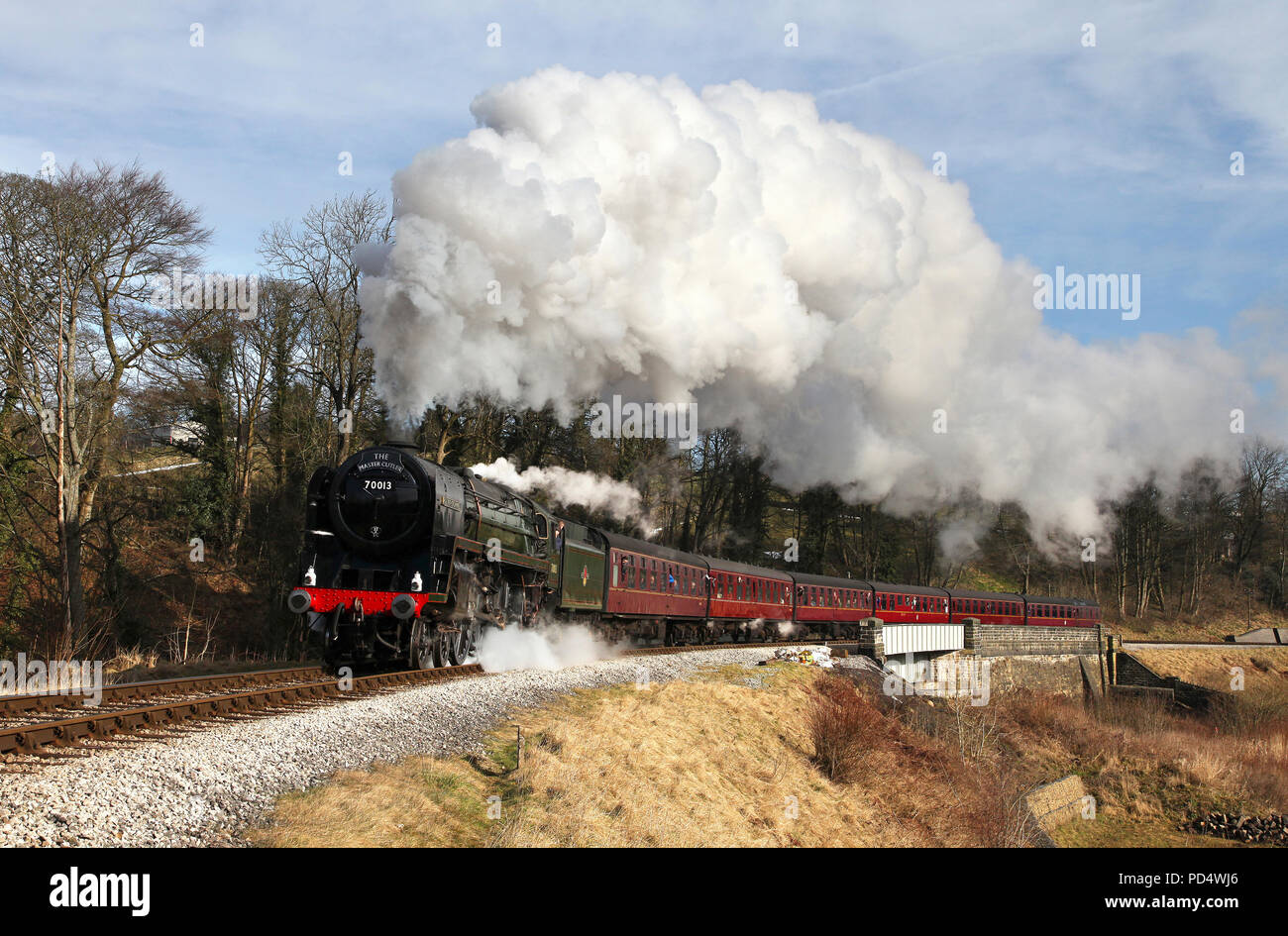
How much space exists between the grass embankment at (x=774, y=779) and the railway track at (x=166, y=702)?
2412mm

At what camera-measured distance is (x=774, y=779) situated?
12.2 meters

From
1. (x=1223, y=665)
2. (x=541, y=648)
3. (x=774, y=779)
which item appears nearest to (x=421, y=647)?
Result: (x=541, y=648)

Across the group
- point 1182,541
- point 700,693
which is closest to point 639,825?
point 700,693

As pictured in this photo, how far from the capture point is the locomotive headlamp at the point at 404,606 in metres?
13.3

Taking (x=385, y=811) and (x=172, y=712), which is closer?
(x=385, y=811)

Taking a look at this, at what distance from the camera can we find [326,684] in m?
11.7

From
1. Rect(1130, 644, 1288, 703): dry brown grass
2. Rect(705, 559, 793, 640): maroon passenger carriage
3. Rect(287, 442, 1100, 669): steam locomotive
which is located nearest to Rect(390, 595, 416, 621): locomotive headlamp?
Rect(287, 442, 1100, 669): steam locomotive

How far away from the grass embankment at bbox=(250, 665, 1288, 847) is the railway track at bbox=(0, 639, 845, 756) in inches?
95.0

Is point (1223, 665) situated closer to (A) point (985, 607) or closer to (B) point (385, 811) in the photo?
(A) point (985, 607)

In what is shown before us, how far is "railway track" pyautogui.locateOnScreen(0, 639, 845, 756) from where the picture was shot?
7.81 metres

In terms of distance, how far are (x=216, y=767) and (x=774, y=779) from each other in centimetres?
736

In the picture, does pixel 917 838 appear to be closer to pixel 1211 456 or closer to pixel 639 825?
pixel 639 825

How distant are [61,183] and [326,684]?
14.0 m
